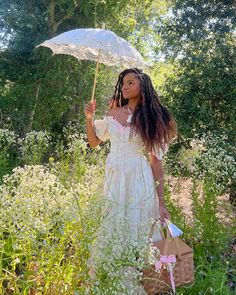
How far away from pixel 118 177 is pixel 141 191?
175 mm

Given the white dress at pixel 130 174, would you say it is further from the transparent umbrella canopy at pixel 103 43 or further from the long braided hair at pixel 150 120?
the transparent umbrella canopy at pixel 103 43

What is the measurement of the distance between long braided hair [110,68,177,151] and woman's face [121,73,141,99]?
3 cm

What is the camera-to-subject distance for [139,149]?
2.69m

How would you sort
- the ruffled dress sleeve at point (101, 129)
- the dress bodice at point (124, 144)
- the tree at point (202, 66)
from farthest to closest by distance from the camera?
the tree at point (202, 66) < the ruffled dress sleeve at point (101, 129) < the dress bodice at point (124, 144)

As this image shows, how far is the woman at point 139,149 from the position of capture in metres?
2.61

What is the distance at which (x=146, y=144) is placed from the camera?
2.61 m

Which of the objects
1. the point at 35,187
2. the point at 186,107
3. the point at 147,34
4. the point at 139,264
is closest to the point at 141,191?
the point at 35,187

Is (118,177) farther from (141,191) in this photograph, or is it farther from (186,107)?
(186,107)

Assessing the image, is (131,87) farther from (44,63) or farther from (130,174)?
(44,63)

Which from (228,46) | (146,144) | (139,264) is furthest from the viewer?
(228,46)

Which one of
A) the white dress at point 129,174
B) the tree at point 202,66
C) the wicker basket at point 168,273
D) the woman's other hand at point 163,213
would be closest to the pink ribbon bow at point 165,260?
the wicker basket at point 168,273

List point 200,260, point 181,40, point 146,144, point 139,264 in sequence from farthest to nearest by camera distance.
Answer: point 181,40
point 200,260
point 146,144
point 139,264

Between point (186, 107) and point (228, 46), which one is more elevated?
point (228, 46)

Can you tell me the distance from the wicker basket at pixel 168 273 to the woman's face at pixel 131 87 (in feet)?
3.20
